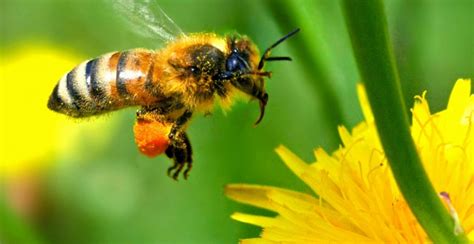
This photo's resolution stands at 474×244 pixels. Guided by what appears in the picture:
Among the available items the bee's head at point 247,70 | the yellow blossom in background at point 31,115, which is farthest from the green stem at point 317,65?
the yellow blossom in background at point 31,115

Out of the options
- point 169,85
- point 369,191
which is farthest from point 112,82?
point 369,191

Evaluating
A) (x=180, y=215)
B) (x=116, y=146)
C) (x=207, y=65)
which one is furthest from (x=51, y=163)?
(x=207, y=65)

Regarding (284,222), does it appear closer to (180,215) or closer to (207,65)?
(207,65)

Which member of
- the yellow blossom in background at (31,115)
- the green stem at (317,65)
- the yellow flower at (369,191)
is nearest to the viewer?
the yellow flower at (369,191)

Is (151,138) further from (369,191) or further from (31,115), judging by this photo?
(31,115)

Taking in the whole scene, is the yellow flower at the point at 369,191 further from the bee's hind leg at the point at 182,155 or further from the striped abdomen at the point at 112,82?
the striped abdomen at the point at 112,82
